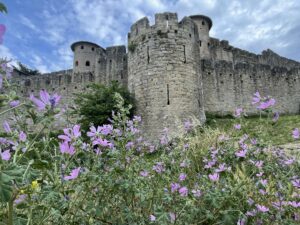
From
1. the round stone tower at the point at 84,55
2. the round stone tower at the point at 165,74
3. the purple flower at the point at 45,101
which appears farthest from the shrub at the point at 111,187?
the round stone tower at the point at 84,55

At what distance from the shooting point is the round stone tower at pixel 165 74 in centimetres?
1168

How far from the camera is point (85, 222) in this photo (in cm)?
175

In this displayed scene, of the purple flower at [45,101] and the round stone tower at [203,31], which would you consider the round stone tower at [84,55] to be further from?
the purple flower at [45,101]

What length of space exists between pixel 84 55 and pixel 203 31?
10.1 metres

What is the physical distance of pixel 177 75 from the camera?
39.2 feet

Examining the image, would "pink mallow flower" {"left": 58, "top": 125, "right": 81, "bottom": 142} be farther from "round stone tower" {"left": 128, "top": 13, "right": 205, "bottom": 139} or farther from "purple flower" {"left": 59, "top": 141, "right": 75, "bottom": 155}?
"round stone tower" {"left": 128, "top": 13, "right": 205, "bottom": 139}

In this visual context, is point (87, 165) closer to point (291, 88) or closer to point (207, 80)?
point (207, 80)

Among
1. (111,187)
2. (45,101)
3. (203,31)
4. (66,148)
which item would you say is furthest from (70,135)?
(203,31)

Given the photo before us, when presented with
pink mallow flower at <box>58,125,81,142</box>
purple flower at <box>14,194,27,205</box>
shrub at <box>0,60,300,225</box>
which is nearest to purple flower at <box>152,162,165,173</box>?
shrub at <box>0,60,300,225</box>

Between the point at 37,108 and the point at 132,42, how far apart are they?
12411 mm

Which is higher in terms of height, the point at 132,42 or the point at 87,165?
the point at 132,42

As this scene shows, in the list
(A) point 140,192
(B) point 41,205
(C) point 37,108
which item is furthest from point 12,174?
(A) point 140,192

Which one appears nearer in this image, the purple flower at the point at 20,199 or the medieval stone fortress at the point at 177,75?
the purple flower at the point at 20,199

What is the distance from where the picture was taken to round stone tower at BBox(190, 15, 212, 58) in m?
23.9
